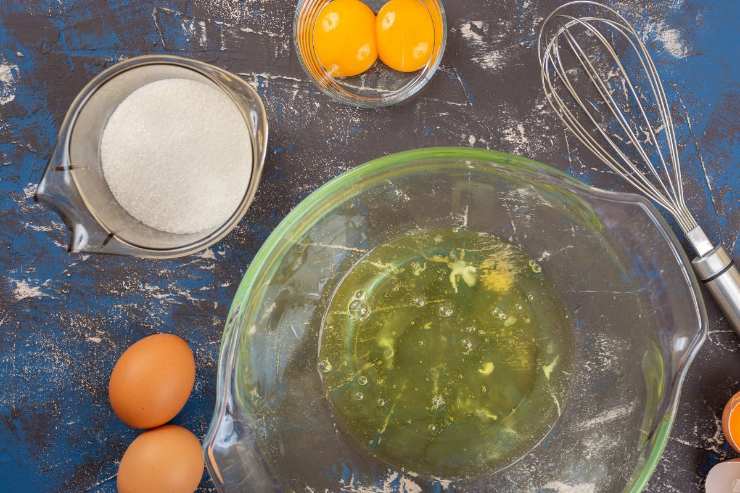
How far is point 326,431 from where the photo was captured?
1.09m

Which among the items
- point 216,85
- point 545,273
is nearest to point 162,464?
point 216,85

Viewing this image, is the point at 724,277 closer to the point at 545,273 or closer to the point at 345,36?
the point at 545,273

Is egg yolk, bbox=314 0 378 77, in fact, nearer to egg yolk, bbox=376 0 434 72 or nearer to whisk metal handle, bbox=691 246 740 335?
egg yolk, bbox=376 0 434 72

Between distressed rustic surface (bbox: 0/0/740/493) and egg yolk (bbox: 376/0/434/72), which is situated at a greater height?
egg yolk (bbox: 376/0/434/72)

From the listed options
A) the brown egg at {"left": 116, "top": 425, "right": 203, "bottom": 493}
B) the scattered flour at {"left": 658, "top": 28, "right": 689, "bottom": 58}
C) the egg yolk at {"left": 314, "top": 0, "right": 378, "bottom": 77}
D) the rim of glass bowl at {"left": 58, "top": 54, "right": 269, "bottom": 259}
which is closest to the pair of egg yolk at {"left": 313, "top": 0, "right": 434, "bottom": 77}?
the egg yolk at {"left": 314, "top": 0, "right": 378, "bottom": 77}

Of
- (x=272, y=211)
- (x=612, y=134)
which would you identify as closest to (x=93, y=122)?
(x=272, y=211)

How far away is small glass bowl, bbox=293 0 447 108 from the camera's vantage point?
1.04 m

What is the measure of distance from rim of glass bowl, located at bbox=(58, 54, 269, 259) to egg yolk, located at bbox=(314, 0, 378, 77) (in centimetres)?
15

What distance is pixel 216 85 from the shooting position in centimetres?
101

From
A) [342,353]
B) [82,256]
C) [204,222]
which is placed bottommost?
[342,353]

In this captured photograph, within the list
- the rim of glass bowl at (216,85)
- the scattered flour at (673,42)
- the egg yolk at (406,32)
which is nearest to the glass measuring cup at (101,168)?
the rim of glass bowl at (216,85)

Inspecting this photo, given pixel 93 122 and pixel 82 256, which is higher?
pixel 93 122

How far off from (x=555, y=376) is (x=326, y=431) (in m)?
0.43

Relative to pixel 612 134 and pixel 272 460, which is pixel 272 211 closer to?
pixel 272 460
